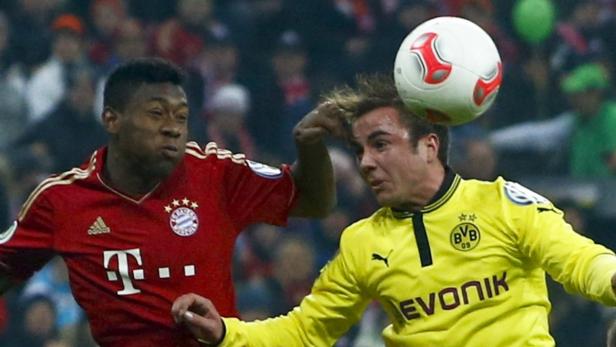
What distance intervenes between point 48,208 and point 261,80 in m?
6.89

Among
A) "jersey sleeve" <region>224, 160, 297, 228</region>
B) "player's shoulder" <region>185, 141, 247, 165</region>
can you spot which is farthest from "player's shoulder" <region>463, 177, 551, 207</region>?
"player's shoulder" <region>185, 141, 247, 165</region>

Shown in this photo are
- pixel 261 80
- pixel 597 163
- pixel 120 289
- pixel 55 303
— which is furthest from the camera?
pixel 261 80

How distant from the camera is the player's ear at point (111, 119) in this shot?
21.9 feet

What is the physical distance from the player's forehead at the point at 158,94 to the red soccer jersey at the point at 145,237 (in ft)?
0.83

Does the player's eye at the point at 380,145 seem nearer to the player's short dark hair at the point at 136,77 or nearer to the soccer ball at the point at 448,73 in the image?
the soccer ball at the point at 448,73

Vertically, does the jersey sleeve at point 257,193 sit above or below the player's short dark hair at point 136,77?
below

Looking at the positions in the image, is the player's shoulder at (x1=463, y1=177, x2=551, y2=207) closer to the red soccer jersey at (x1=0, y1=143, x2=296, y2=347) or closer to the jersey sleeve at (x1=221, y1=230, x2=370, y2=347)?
the jersey sleeve at (x1=221, y1=230, x2=370, y2=347)

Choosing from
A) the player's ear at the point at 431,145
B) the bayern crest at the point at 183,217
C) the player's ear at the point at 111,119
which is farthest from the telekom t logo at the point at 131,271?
the player's ear at the point at 431,145

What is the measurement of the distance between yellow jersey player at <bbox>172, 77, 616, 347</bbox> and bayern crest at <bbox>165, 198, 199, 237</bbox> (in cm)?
49

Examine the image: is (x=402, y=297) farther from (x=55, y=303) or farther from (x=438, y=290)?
(x=55, y=303)

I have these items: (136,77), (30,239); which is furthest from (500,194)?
(30,239)

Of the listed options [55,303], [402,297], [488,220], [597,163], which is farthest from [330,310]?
[597,163]

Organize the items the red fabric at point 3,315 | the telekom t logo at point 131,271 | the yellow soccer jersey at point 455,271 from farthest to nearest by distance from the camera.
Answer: the red fabric at point 3,315
the telekom t logo at point 131,271
the yellow soccer jersey at point 455,271

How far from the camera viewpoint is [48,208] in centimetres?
657
